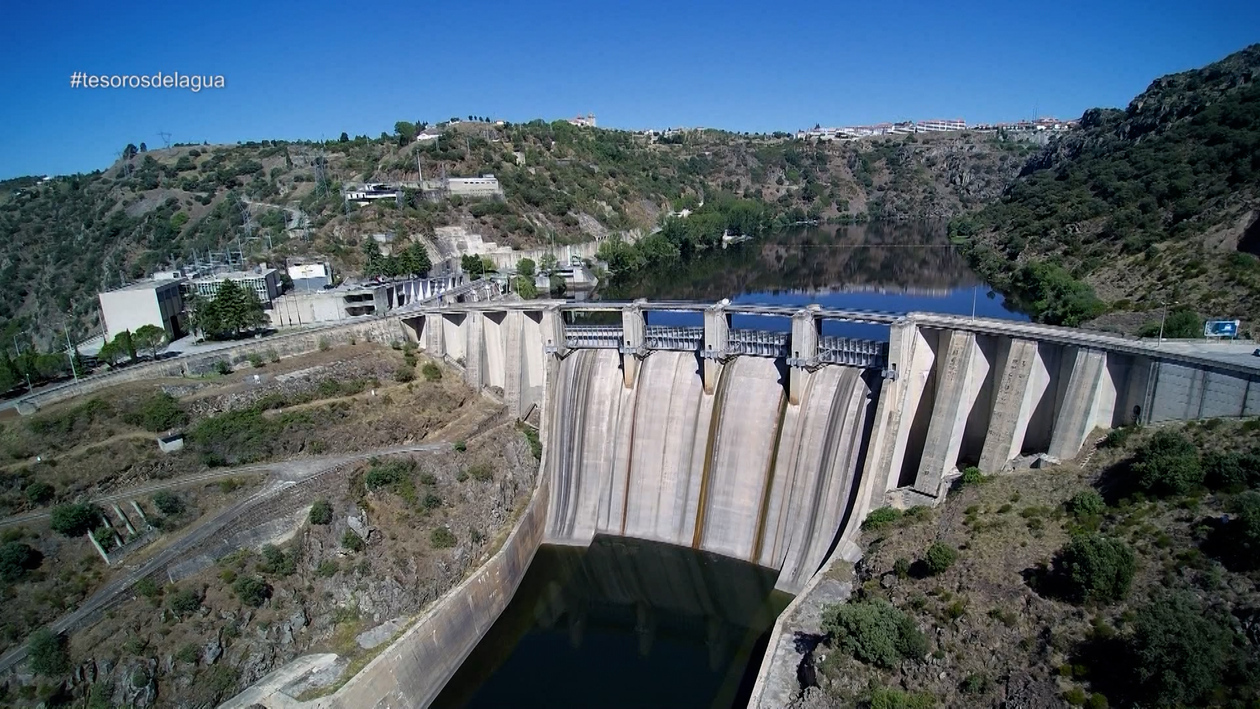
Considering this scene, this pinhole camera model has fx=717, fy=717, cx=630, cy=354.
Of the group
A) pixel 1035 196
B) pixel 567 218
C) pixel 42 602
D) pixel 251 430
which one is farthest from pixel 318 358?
pixel 1035 196

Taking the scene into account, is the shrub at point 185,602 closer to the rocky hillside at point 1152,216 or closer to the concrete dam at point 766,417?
the concrete dam at point 766,417

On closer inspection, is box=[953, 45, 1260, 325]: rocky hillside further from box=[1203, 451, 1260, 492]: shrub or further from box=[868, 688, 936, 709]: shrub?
box=[868, 688, 936, 709]: shrub

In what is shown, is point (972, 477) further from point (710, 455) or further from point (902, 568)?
point (710, 455)

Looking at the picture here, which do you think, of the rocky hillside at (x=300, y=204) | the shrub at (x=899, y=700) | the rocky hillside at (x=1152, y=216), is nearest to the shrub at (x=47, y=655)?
the shrub at (x=899, y=700)

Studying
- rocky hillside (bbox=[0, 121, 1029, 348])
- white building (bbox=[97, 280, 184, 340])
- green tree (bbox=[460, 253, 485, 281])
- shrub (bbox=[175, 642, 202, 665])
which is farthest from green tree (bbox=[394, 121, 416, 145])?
shrub (bbox=[175, 642, 202, 665])

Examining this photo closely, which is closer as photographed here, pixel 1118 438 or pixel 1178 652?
pixel 1178 652

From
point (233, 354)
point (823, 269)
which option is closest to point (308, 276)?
point (233, 354)

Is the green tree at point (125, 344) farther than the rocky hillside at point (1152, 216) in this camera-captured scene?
No
